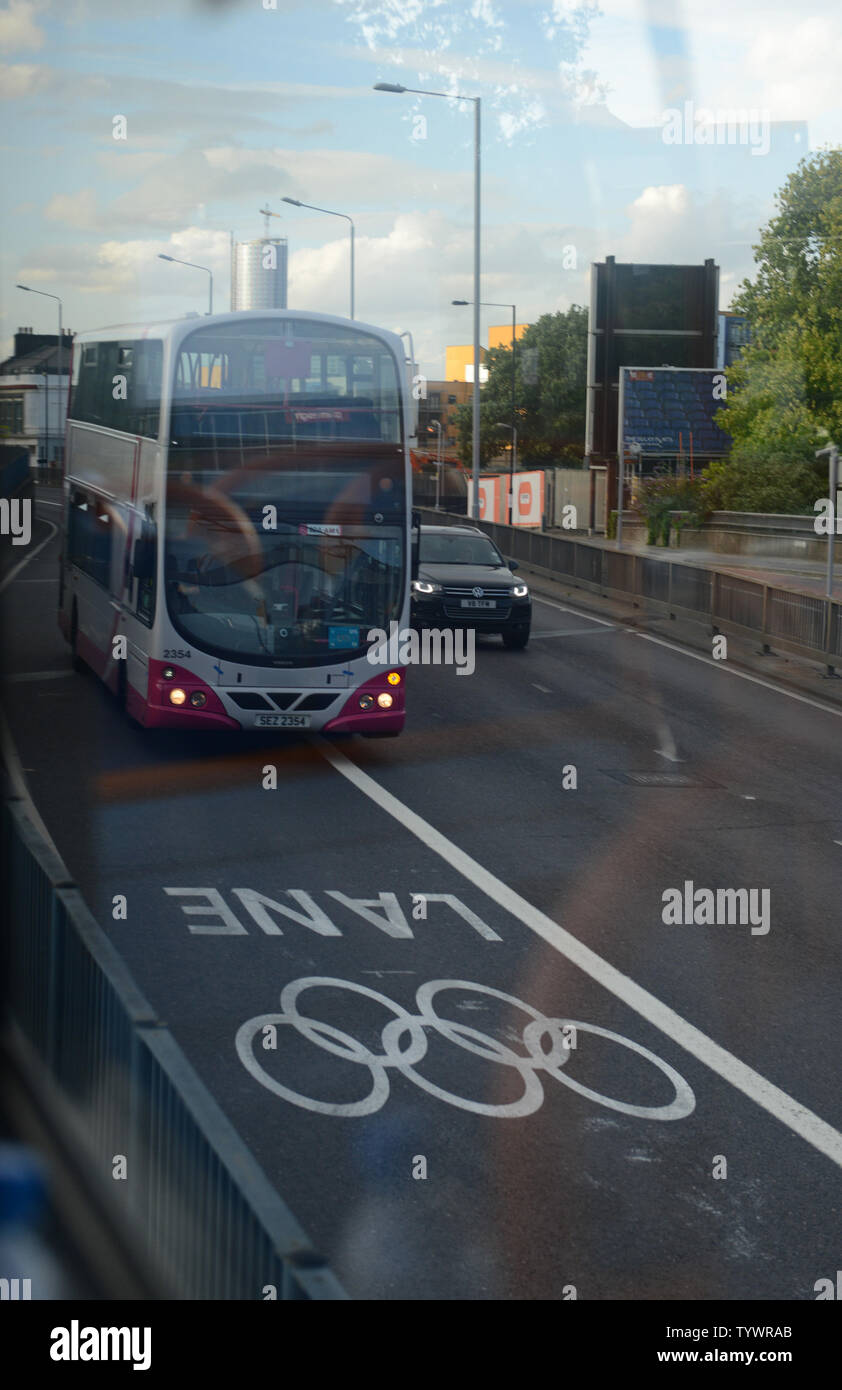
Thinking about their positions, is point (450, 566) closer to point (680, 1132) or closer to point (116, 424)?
point (116, 424)

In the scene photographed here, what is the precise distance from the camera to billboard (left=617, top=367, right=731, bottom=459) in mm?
67875

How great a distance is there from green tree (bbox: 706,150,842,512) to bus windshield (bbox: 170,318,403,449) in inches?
1719

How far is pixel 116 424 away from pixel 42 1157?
37.9 ft

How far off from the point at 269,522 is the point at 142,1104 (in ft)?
31.5

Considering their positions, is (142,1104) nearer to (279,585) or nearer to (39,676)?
(279,585)

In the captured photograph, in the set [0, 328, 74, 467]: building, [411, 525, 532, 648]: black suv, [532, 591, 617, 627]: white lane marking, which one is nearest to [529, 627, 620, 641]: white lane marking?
[532, 591, 617, 627]: white lane marking

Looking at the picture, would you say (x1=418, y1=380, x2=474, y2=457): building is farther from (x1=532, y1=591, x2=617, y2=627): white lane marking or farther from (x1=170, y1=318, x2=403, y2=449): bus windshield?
(x1=170, y1=318, x2=403, y2=449): bus windshield

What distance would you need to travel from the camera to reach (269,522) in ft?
46.1

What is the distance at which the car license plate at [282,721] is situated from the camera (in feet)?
47.5

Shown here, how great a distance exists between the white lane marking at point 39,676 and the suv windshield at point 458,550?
687cm

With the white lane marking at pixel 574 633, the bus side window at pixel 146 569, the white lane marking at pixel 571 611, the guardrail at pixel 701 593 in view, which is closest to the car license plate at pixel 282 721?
the bus side window at pixel 146 569

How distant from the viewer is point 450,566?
2438 centimetres

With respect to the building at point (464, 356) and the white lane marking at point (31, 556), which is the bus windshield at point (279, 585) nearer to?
the white lane marking at point (31, 556)

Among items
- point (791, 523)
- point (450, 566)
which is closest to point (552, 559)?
point (450, 566)
